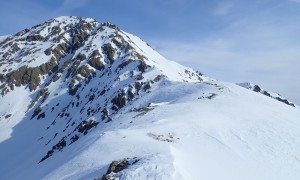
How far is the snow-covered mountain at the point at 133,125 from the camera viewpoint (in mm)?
27812

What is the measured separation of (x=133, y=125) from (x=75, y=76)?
361 ft

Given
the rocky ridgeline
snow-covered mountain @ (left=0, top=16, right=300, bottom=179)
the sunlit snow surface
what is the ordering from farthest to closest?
the rocky ridgeline, snow-covered mountain @ (left=0, top=16, right=300, bottom=179), the sunlit snow surface

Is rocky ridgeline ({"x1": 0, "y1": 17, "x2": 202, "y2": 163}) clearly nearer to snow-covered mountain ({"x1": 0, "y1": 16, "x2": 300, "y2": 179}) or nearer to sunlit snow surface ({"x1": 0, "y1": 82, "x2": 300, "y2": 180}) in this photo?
snow-covered mountain ({"x1": 0, "y1": 16, "x2": 300, "y2": 179})

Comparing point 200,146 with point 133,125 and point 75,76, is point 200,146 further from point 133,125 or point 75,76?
point 75,76

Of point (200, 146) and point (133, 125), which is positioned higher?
point (133, 125)

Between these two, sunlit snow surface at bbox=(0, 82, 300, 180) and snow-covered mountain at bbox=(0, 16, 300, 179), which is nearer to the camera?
sunlit snow surface at bbox=(0, 82, 300, 180)

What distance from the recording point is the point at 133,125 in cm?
4353

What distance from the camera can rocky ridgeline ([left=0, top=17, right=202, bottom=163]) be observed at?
104125 mm

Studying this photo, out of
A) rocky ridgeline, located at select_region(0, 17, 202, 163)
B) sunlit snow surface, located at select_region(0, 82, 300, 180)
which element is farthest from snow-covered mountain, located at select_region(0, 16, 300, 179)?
rocky ridgeline, located at select_region(0, 17, 202, 163)

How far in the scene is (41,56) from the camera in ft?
566

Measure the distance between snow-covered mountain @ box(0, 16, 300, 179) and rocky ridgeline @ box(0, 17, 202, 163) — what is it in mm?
508

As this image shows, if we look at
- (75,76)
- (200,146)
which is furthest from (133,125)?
(75,76)

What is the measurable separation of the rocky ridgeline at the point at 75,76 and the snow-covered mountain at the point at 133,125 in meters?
0.51

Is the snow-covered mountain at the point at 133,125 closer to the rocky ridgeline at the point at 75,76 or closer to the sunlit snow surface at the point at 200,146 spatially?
the sunlit snow surface at the point at 200,146
